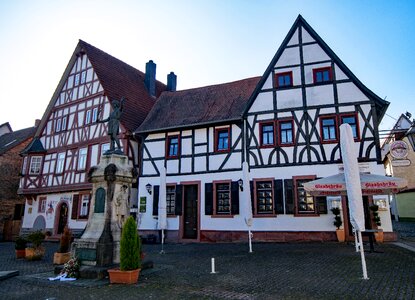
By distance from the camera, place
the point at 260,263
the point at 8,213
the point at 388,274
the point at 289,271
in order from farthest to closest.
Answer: the point at 8,213 → the point at 260,263 → the point at 289,271 → the point at 388,274

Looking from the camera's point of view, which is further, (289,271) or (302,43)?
(302,43)

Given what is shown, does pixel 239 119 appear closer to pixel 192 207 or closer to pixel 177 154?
pixel 177 154

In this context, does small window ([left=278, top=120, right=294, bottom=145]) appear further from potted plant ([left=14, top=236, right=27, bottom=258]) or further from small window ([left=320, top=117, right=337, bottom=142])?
potted plant ([left=14, top=236, right=27, bottom=258])

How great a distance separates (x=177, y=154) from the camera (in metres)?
17.8

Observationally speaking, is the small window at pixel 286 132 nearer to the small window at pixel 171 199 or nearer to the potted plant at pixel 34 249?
the small window at pixel 171 199

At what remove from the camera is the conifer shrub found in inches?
279

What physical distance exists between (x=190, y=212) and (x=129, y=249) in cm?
1018

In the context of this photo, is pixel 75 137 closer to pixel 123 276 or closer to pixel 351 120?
pixel 123 276

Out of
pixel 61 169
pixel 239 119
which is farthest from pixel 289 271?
pixel 61 169

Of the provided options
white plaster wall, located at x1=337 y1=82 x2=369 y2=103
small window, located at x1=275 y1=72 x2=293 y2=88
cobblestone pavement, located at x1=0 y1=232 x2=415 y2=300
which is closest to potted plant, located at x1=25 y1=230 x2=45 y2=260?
cobblestone pavement, located at x1=0 y1=232 x2=415 y2=300

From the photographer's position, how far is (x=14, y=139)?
94.1ft

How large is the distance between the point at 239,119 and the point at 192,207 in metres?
5.39

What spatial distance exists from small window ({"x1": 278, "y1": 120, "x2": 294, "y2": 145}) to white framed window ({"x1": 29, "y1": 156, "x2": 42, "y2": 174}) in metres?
16.9

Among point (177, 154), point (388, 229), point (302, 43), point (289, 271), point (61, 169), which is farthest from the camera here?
point (61, 169)
